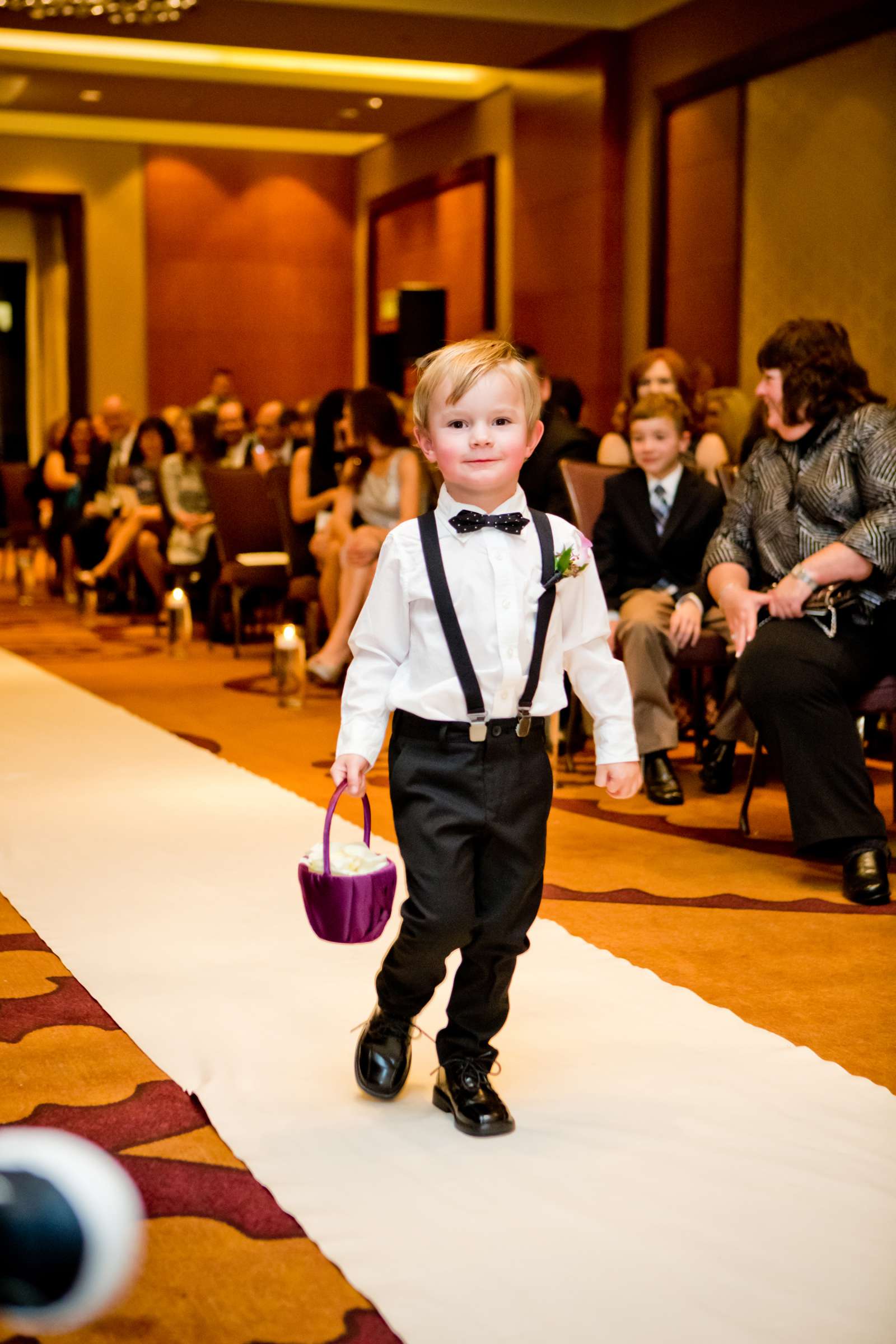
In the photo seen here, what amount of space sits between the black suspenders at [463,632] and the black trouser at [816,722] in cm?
158

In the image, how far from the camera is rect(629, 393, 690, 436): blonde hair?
4812mm

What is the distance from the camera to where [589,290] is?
36.3 ft

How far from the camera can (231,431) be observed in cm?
1024

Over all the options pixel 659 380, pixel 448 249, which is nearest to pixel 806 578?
pixel 659 380

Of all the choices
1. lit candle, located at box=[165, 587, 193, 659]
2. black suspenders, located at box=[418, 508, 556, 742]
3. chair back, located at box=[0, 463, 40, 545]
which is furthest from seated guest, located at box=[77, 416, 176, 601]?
black suspenders, located at box=[418, 508, 556, 742]

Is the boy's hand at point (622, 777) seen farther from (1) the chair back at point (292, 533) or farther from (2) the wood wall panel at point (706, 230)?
(2) the wood wall panel at point (706, 230)

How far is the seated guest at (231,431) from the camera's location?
9.70 metres

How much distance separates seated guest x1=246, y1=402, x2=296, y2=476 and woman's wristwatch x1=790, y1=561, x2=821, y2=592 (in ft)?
17.6

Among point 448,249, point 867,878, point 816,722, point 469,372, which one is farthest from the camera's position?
point 448,249

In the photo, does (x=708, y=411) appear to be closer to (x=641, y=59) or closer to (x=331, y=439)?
(x=331, y=439)

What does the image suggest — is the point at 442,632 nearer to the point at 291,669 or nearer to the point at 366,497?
the point at 291,669

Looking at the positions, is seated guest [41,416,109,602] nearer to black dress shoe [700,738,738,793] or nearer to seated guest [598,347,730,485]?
seated guest [598,347,730,485]

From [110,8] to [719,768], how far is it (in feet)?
25.0

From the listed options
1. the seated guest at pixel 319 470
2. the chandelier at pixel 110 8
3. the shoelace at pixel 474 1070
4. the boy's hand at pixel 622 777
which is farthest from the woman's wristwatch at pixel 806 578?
the chandelier at pixel 110 8
